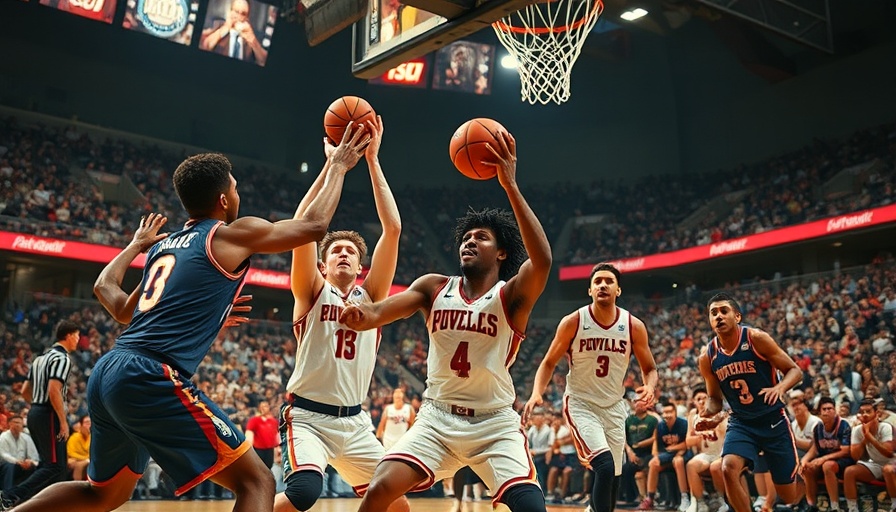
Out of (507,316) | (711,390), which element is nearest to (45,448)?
(507,316)

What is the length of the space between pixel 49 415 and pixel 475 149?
19.3ft

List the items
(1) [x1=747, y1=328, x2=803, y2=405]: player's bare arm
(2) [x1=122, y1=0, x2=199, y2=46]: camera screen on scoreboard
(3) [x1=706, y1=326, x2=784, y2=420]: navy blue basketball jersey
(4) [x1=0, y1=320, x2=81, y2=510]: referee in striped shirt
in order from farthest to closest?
(2) [x1=122, y1=0, x2=199, y2=46]: camera screen on scoreboard
(4) [x1=0, y1=320, x2=81, y2=510]: referee in striped shirt
(3) [x1=706, y1=326, x2=784, y2=420]: navy blue basketball jersey
(1) [x1=747, y1=328, x2=803, y2=405]: player's bare arm

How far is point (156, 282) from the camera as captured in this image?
371cm

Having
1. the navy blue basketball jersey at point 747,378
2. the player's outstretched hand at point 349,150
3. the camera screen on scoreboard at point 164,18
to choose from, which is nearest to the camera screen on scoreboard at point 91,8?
the camera screen on scoreboard at point 164,18

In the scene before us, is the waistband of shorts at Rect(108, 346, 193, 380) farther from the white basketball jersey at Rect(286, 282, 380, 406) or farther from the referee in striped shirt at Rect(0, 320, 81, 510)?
the referee in striped shirt at Rect(0, 320, 81, 510)

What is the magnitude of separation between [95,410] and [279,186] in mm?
24789

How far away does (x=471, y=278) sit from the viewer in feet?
14.6

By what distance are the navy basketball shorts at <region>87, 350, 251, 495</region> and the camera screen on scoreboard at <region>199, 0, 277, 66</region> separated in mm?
20675

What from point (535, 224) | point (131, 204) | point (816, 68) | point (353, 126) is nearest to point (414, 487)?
point (535, 224)

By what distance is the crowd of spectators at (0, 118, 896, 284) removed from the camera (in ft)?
66.3

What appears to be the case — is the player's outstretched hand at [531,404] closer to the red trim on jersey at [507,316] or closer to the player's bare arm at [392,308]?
the red trim on jersey at [507,316]

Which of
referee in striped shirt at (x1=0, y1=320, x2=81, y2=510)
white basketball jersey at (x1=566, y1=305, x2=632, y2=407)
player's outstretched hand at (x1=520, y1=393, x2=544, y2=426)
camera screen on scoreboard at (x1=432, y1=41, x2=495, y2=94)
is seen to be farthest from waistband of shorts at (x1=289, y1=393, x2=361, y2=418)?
camera screen on scoreboard at (x1=432, y1=41, x2=495, y2=94)

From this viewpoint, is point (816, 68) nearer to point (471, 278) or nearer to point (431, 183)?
point (431, 183)

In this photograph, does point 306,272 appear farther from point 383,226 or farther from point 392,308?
point 392,308
